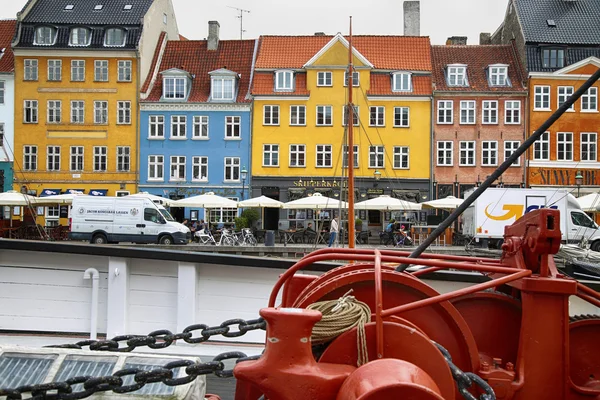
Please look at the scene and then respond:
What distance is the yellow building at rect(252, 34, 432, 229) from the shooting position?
113 feet

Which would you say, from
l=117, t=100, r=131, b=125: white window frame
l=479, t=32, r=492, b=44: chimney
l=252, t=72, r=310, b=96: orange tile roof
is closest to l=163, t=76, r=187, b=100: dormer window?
l=117, t=100, r=131, b=125: white window frame

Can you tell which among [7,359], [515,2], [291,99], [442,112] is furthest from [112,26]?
[7,359]

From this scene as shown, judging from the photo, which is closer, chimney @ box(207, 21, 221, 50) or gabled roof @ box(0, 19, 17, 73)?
gabled roof @ box(0, 19, 17, 73)

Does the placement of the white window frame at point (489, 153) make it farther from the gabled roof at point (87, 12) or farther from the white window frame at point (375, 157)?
the gabled roof at point (87, 12)

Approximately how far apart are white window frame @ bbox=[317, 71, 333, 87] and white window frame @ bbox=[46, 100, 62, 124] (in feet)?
52.2

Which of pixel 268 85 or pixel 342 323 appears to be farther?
pixel 268 85

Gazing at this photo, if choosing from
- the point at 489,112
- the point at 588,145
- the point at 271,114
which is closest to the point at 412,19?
the point at 489,112

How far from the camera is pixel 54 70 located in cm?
3525

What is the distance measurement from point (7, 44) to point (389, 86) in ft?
82.4

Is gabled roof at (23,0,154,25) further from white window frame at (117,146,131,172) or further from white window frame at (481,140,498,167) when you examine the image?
white window frame at (481,140,498,167)

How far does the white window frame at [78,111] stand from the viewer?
116 feet

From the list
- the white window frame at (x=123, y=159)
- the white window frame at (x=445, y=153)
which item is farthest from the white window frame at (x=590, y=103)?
the white window frame at (x=123, y=159)

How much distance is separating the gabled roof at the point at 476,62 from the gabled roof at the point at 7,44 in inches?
1041

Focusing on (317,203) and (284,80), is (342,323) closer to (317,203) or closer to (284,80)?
(317,203)
